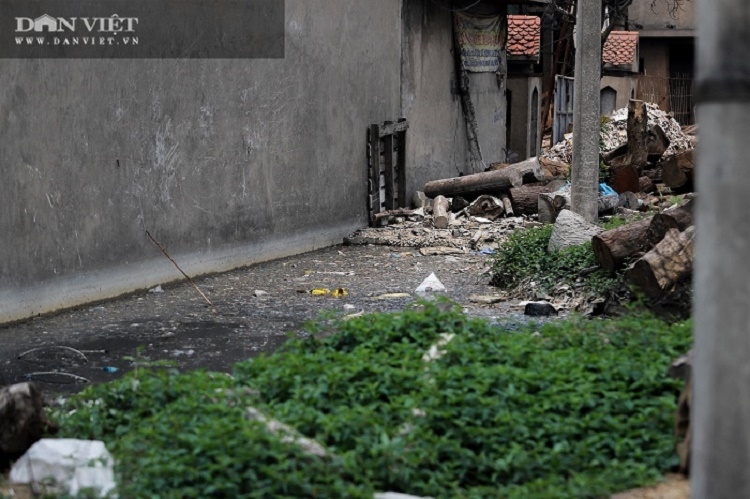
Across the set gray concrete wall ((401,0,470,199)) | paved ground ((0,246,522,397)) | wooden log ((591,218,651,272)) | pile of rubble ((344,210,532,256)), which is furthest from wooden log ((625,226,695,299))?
gray concrete wall ((401,0,470,199))

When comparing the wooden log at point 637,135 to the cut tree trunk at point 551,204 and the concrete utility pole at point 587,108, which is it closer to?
the cut tree trunk at point 551,204

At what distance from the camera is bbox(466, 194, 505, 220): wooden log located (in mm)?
14875

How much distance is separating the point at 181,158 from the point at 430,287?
8.94 ft

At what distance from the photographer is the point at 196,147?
10836mm

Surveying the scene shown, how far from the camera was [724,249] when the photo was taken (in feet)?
9.12

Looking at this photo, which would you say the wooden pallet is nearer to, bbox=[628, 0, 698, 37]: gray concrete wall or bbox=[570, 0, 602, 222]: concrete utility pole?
bbox=[570, 0, 602, 222]: concrete utility pole

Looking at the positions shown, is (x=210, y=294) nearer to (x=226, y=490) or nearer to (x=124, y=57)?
(x=124, y=57)

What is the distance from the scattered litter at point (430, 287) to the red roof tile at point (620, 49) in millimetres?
18777

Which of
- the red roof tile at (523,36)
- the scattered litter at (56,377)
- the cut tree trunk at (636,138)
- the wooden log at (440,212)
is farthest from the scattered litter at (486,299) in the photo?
A: the red roof tile at (523,36)

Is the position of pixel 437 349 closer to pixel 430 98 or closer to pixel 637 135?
pixel 637 135

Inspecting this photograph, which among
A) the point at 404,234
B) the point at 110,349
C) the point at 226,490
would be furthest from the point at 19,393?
the point at 404,234

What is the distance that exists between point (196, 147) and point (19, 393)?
606 centimetres

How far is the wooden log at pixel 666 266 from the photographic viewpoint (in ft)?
25.7

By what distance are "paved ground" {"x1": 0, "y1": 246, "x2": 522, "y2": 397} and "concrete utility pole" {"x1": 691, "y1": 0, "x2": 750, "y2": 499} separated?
3.53 metres
